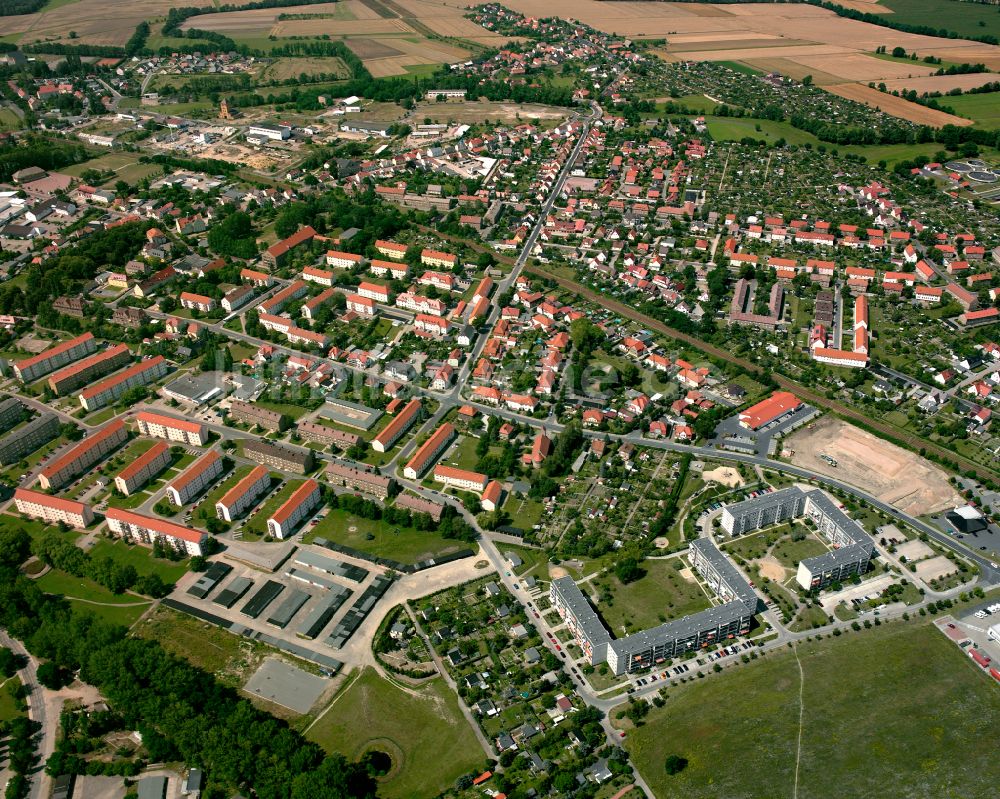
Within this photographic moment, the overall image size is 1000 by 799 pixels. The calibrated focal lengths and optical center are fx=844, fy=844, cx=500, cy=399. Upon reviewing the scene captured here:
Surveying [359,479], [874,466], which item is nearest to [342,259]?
[359,479]

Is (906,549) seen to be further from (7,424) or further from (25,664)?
(7,424)

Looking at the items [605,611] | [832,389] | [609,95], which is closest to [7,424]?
[605,611]

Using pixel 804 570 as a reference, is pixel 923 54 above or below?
above

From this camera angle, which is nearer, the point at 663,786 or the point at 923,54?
the point at 663,786

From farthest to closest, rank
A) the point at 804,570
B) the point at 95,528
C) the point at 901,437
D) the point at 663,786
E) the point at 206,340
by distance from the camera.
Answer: the point at 206,340
the point at 901,437
the point at 95,528
the point at 804,570
the point at 663,786

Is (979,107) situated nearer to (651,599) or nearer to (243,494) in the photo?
(651,599)

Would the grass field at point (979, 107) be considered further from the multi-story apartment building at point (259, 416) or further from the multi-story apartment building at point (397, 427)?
the multi-story apartment building at point (259, 416)
